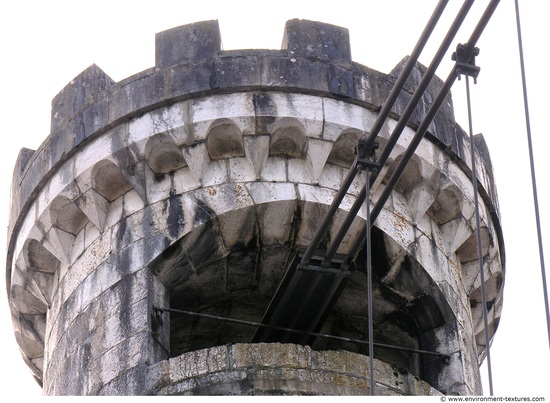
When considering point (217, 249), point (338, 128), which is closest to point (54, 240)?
point (217, 249)

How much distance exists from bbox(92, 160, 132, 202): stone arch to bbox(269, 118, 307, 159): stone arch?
1137 mm

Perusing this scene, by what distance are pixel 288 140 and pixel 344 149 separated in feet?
1.42

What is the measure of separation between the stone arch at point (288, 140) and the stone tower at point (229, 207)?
0.01 m

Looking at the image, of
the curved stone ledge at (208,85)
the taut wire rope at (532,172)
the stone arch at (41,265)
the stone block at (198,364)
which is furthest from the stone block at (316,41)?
the taut wire rope at (532,172)

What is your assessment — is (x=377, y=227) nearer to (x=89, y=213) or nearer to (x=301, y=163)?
(x=301, y=163)

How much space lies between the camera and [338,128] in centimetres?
1531

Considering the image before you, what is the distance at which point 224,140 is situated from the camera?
50.3ft

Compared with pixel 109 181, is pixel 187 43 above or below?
above

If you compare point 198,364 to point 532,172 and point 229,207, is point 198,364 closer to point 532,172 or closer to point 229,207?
point 229,207

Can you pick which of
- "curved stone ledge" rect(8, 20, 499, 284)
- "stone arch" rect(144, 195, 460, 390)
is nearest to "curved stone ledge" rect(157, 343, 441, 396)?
"stone arch" rect(144, 195, 460, 390)

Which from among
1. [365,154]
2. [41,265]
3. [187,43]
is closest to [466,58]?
[365,154]

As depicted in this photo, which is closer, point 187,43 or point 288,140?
point 288,140

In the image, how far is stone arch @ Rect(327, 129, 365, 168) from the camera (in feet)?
50.3

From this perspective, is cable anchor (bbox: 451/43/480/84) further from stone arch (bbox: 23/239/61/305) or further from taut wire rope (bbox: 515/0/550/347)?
stone arch (bbox: 23/239/61/305)
